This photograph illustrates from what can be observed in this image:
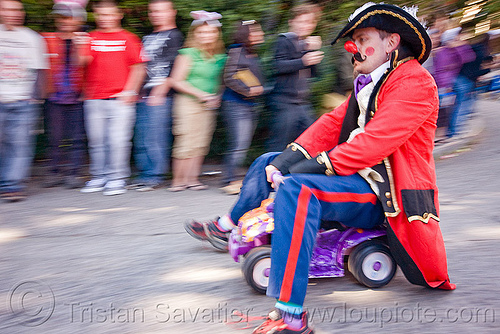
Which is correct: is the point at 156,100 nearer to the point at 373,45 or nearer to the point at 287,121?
the point at 287,121

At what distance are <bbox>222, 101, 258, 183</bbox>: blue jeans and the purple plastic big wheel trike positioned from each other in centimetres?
256

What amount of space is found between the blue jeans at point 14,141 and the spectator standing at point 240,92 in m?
2.08

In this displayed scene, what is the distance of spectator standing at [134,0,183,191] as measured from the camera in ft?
18.8

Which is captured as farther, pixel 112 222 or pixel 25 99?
pixel 25 99

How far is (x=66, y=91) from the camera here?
5.73 metres

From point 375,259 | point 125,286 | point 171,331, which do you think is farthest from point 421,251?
point 125,286

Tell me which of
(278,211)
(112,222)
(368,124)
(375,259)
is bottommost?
(112,222)

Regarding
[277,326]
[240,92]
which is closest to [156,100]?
[240,92]

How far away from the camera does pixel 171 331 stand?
2.85m

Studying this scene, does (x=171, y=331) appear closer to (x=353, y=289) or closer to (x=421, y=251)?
(x=353, y=289)

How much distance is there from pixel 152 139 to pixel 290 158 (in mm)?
2904

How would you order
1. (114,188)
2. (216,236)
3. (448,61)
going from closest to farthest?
(216,236) → (114,188) → (448,61)

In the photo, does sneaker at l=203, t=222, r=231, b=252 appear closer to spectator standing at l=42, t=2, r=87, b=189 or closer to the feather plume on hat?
the feather plume on hat

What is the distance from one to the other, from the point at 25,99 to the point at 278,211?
381cm
